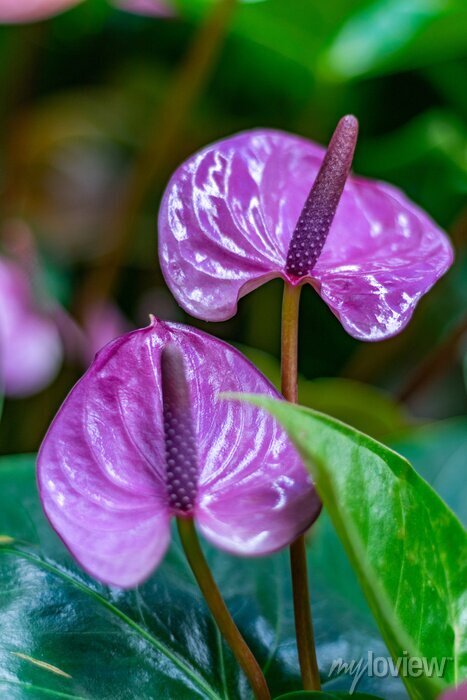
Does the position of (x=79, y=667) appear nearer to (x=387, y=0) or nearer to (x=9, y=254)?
(x=9, y=254)

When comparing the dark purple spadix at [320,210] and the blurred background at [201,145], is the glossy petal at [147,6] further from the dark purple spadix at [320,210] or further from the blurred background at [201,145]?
the dark purple spadix at [320,210]

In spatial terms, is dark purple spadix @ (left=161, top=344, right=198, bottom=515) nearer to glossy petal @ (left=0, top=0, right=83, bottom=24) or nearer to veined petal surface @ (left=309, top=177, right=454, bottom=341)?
veined petal surface @ (left=309, top=177, right=454, bottom=341)

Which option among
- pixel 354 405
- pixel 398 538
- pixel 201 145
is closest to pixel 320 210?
pixel 398 538

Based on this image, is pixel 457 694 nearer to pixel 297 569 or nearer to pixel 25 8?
pixel 297 569

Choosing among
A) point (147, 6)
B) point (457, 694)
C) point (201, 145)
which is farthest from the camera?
point (201, 145)

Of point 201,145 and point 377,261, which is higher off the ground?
point 377,261

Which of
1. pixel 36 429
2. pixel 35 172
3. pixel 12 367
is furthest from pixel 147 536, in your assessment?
pixel 35 172

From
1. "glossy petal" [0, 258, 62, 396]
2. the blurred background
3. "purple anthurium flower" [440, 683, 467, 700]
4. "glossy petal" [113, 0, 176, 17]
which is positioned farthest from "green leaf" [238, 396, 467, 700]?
"glossy petal" [113, 0, 176, 17]
